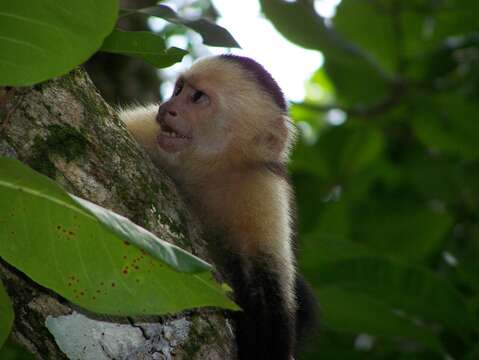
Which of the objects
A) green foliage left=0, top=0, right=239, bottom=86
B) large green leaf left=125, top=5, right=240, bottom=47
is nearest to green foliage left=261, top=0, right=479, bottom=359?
large green leaf left=125, top=5, right=240, bottom=47

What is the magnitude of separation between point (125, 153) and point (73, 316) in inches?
16.1

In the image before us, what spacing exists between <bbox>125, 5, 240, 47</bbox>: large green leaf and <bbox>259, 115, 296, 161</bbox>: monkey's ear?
0.87 m

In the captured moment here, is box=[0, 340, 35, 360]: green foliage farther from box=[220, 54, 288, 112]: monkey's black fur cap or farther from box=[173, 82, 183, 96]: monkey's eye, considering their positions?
box=[220, 54, 288, 112]: monkey's black fur cap

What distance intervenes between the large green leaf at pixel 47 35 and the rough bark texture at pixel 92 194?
33 centimetres

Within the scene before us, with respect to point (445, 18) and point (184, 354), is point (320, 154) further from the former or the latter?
point (184, 354)

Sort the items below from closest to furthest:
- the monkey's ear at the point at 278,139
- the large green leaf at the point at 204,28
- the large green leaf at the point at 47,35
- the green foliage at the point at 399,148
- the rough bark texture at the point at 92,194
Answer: the large green leaf at the point at 47,35 → the rough bark texture at the point at 92,194 → the large green leaf at the point at 204,28 → the monkey's ear at the point at 278,139 → the green foliage at the point at 399,148

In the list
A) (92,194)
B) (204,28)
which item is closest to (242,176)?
(204,28)

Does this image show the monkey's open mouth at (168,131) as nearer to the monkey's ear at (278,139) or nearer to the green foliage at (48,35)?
the monkey's ear at (278,139)

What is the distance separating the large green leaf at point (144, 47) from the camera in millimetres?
Answer: 1959

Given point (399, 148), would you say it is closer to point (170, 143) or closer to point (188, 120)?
point (188, 120)

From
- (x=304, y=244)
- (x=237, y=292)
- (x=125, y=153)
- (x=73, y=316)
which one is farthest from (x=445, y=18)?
(x=73, y=316)

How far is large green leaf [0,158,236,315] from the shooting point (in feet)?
4.63

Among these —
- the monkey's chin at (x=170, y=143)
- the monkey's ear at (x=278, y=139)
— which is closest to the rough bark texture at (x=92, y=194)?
the monkey's chin at (x=170, y=143)

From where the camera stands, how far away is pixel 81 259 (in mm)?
1452
